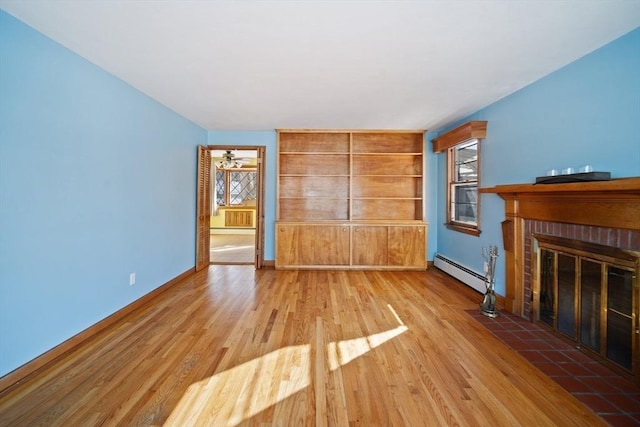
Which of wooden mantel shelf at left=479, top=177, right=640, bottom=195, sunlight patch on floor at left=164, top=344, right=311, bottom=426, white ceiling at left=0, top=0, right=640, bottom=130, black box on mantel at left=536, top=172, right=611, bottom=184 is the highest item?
white ceiling at left=0, top=0, right=640, bottom=130

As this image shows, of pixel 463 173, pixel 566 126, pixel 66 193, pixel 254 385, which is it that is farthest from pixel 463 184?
pixel 66 193

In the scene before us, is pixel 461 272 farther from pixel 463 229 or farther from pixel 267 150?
pixel 267 150

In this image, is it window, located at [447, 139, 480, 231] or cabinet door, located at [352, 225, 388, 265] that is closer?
window, located at [447, 139, 480, 231]

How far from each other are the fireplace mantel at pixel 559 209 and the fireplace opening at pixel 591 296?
0.18 meters

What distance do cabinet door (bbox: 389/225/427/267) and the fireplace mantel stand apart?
1.65 m

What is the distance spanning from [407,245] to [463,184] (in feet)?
4.20

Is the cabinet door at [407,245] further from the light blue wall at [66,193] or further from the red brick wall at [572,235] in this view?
the light blue wall at [66,193]

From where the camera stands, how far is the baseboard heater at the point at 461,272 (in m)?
3.66

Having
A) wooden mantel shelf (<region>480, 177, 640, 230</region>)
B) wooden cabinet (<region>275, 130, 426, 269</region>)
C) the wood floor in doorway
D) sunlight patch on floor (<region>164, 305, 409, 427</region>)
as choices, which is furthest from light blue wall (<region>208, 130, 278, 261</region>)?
wooden mantel shelf (<region>480, 177, 640, 230</region>)

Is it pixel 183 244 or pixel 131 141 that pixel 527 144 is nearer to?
pixel 131 141

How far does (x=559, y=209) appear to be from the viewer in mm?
2492

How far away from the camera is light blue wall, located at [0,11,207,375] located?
186cm

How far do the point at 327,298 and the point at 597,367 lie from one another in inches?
92.9

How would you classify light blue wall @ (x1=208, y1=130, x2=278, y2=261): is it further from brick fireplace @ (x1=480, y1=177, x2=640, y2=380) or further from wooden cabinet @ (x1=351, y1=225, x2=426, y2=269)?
brick fireplace @ (x1=480, y1=177, x2=640, y2=380)
